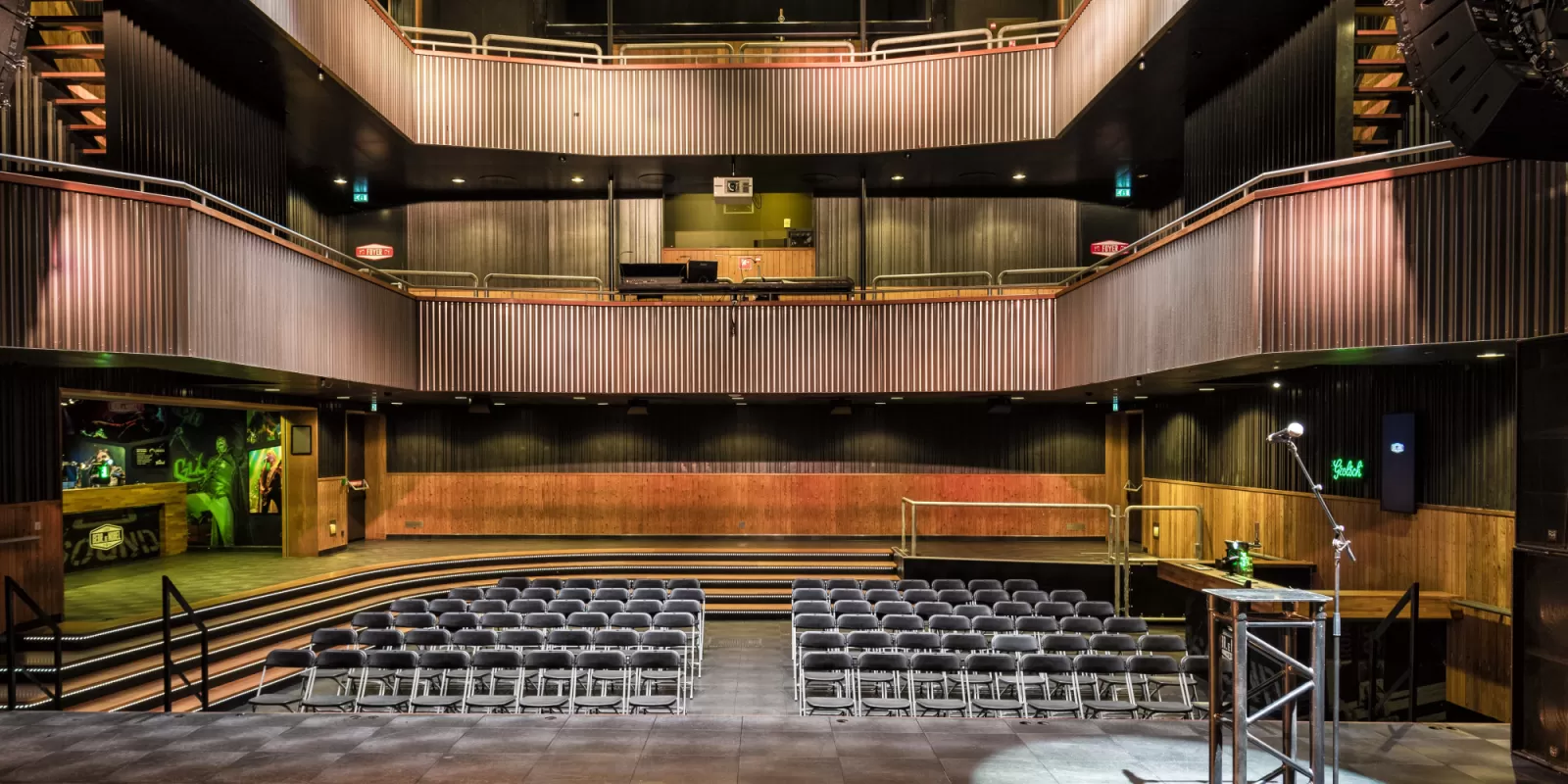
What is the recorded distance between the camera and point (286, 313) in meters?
9.73

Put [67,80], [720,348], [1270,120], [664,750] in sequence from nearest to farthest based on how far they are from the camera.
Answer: [664,750] → [67,80] → [1270,120] → [720,348]

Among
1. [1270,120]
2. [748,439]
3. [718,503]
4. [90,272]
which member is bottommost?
[718,503]

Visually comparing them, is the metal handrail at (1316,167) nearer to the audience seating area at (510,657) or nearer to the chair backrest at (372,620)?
the audience seating area at (510,657)

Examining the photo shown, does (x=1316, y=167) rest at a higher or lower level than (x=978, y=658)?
higher

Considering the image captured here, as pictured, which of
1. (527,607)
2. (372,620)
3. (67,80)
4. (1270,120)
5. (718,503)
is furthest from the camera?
(718,503)

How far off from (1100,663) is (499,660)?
559 centimetres

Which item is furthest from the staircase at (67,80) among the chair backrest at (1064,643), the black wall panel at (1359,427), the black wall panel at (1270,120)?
the black wall panel at (1359,427)

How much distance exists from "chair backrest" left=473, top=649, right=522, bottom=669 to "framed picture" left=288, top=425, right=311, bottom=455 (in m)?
9.10

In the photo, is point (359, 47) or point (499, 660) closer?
point (499, 660)

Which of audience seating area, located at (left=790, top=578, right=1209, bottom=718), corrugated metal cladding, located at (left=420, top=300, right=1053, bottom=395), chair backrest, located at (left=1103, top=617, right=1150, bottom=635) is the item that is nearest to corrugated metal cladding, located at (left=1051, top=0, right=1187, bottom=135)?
corrugated metal cladding, located at (left=420, top=300, right=1053, bottom=395)

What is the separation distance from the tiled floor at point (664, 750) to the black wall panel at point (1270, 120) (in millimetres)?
6248

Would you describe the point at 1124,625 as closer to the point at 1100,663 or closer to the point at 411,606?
the point at 1100,663

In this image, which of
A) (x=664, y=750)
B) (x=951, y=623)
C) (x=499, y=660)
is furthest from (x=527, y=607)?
(x=951, y=623)

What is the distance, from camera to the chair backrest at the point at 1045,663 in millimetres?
7820
